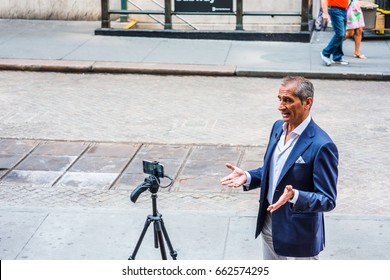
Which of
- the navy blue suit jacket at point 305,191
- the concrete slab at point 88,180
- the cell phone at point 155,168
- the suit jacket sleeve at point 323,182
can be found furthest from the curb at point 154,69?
the suit jacket sleeve at point 323,182

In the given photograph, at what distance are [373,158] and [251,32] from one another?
7.68m

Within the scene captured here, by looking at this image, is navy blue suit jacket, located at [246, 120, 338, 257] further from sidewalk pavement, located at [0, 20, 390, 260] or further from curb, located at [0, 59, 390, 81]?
curb, located at [0, 59, 390, 81]

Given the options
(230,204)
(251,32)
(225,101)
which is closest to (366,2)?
(251,32)

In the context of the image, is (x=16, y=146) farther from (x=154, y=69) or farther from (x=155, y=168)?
(x=155, y=168)

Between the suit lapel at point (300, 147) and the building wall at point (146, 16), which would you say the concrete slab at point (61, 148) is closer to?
the suit lapel at point (300, 147)

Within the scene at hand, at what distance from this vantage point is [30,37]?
18.5 meters

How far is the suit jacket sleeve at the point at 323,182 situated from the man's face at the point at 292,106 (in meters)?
0.25

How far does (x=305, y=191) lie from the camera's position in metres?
5.62

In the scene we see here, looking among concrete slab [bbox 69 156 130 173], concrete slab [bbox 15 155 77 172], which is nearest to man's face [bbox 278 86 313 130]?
concrete slab [bbox 69 156 130 173]

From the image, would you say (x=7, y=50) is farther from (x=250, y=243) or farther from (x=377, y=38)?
(x=250, y=243)

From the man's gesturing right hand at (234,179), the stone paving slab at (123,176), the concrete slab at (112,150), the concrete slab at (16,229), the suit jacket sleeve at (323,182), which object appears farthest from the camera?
the concrete slab at (112,150)

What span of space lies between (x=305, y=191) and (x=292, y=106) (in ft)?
1.77

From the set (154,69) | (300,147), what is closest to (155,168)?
(300,147)

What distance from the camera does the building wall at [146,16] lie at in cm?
1911
